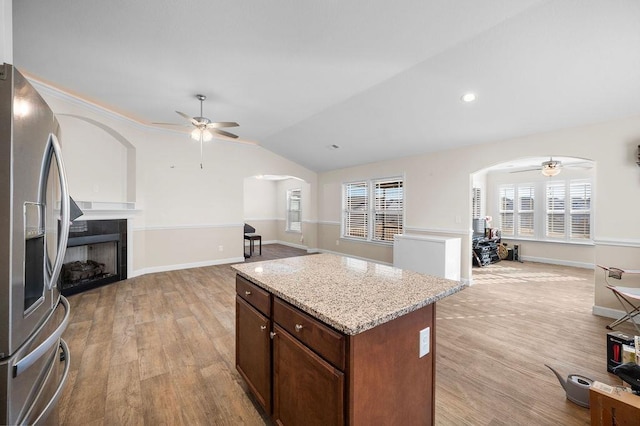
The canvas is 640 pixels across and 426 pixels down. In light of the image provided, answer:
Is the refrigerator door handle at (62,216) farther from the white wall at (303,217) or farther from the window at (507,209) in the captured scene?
the window at (507,209)

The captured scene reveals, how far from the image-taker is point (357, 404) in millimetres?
1049

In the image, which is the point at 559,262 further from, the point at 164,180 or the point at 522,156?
the point at 164,180

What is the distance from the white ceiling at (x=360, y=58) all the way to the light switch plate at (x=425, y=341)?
7.65ft

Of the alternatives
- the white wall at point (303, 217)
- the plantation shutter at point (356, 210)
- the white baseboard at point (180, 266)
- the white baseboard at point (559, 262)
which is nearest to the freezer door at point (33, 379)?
the white baseboard at point (180, 266)

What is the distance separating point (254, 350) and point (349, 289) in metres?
0.78

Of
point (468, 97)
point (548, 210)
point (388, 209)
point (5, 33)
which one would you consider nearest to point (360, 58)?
point (468, 97)

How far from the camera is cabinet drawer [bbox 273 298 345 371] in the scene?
105cm

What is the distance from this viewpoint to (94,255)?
15.3 ft

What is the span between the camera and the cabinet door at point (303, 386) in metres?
1.07

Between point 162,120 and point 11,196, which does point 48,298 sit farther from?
point 162,120

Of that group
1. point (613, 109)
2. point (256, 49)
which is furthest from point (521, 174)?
point (256, 49)

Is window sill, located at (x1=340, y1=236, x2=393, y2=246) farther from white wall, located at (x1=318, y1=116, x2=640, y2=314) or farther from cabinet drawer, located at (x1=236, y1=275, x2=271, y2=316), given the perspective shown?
cabinet drawer, located at (x1=236, y1=275, x2=271, y2=316)

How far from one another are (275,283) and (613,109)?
4.27m

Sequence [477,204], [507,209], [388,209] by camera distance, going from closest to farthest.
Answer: [388,209] → [507,209] → [477,204]
